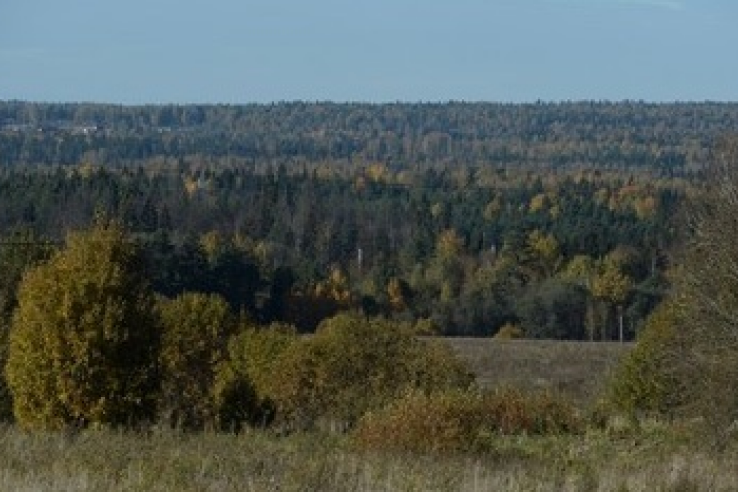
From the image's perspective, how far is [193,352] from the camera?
100 feet

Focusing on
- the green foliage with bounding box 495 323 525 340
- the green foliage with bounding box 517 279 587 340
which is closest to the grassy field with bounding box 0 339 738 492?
the green foliage with bounding box 495 323 525 340

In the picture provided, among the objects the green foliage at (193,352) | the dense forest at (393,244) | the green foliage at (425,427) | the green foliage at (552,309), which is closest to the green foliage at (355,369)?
the green foliage at (193,352)

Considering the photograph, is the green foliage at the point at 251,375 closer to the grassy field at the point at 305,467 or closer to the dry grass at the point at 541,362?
the grassy field at the point at 305,467

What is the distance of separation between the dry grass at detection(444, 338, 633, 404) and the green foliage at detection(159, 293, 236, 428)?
15.2m

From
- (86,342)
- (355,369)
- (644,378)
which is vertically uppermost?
(86,342)

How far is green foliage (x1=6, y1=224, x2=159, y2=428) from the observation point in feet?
64.4

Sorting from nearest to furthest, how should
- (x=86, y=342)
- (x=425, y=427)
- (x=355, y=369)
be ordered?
(x=425, y=427), (x=86, y=342), (x=355, y=369)

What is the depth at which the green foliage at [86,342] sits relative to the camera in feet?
64.4

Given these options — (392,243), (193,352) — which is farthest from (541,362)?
(392,243)

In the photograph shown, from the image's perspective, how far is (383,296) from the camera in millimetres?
89812

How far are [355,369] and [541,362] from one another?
24.6 m

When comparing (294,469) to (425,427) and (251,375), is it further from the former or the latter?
(251,375)

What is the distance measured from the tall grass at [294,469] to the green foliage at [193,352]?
8.50 m

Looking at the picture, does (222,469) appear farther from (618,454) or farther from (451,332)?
(451,332)
